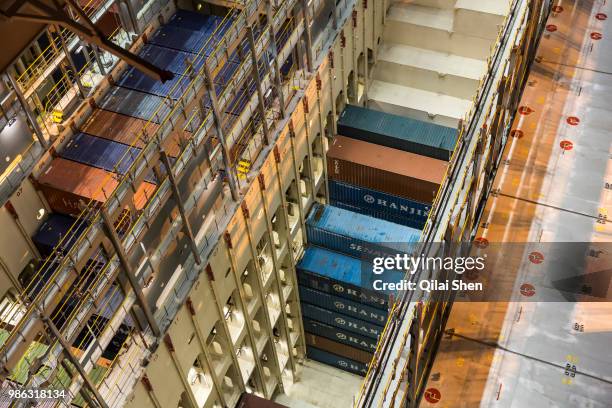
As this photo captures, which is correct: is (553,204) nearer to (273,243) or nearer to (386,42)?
(273,243)

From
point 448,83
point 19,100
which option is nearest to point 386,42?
point 448,83

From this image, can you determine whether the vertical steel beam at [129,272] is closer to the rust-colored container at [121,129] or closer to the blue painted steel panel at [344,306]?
the rust-colored container at [121,129]

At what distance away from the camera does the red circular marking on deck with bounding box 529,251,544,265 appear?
14563 millimetres

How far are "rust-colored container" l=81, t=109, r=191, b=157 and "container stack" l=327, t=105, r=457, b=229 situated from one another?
24.2ft

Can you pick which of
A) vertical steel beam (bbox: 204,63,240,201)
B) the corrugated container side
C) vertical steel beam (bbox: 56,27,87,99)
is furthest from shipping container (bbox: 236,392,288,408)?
vertical steel beam (bbox: 56,27,87,99)

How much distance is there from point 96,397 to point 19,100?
649 centimetres

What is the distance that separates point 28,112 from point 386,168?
1123cm

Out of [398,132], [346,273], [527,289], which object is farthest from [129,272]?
[398,132]

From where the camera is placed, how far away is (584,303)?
45.5 ft

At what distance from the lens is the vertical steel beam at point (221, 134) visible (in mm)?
15896

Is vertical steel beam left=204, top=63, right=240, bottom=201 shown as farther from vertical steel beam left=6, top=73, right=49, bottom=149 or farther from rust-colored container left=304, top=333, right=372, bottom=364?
rust-colored container left=304, top=333, right=372, bottom=364

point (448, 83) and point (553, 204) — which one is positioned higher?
point (448, 83)

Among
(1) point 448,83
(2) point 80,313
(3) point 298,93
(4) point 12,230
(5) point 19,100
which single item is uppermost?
(1) point 448,83

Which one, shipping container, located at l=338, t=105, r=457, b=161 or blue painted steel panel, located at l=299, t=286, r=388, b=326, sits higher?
shipping container, located at l=338, t=105, r=457, b=161
